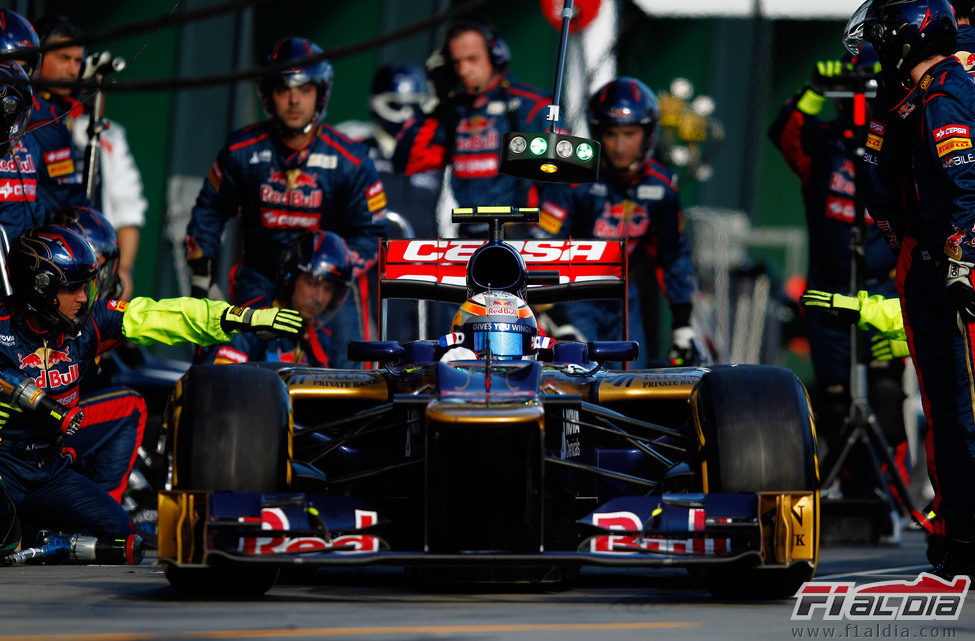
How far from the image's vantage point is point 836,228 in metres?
10.7

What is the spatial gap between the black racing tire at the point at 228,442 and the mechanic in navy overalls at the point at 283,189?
164 inches

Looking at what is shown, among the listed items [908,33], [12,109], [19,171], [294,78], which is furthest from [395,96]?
[908,33]

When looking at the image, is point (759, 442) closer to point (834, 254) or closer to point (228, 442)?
point (228, 442)

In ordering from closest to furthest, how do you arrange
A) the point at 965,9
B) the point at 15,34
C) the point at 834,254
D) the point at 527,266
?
the point at 527,266 → the point at 965,9 → the point at 15,34 → the point at 834,254

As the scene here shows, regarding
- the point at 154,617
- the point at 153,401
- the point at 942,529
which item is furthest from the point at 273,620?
the point at 153,401

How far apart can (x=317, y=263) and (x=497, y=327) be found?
9.84 feet

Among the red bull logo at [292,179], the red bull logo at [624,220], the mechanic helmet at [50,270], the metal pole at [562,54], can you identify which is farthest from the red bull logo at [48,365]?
the red bull logo at [624,220]

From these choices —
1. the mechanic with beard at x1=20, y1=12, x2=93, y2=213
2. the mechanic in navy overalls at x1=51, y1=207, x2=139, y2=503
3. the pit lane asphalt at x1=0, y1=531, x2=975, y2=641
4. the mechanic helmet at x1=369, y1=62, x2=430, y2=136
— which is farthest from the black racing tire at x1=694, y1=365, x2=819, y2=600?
the mechanic helmet at x1=369, y1=62, x2=430, y2=136

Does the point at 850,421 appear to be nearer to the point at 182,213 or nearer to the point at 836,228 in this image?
the point at 836,228

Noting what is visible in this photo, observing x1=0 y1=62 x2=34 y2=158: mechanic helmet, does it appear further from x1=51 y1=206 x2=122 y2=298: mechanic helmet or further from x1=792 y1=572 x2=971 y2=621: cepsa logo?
x1=792 y1=572 x2=971 y2=621: cepsa logo

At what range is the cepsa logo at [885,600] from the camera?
5.66m

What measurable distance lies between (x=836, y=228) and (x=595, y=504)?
15.2 ft

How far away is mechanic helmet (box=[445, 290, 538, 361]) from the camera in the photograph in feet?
22.7

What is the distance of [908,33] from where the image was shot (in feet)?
23.7
